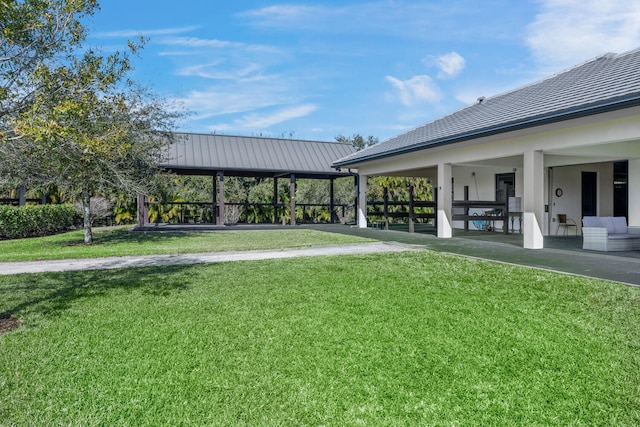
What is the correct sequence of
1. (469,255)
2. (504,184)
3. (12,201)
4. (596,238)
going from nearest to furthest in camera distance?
1. (469,255)
2. (596,238)
3. (504,184)
4. (12,201)

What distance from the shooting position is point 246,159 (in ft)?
66.2

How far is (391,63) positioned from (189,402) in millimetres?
21575

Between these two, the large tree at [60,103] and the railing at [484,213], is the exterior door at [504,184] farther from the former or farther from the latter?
the large tree at [60,103]

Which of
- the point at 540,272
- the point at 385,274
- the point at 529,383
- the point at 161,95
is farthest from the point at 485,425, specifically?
the point at 161,95

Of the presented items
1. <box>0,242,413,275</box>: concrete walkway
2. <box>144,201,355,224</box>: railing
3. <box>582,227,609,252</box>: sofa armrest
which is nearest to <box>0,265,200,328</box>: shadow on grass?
<box>0,242,413,275</box>: concrete walkway

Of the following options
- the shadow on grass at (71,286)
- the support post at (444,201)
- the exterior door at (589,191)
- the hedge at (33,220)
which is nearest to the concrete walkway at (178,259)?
the shadow on grass at (71,286)

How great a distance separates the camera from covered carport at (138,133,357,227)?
1886 cm

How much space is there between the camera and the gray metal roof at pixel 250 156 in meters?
19.0

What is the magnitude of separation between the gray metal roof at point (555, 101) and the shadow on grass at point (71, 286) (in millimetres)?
7866

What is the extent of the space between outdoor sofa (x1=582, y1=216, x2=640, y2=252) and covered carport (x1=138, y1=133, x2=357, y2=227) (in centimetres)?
1135

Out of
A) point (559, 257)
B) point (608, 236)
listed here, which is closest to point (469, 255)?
point (559, 257)

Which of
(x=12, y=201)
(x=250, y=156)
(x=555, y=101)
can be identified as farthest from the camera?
(x=250, y=156)

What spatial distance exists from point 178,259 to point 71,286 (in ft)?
9.24

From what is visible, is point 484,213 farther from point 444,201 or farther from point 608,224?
point 608,224
